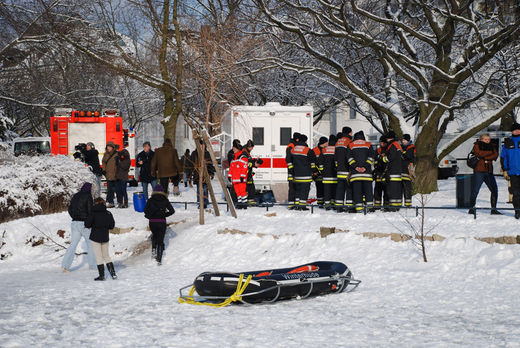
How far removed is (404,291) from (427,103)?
10.7 meters

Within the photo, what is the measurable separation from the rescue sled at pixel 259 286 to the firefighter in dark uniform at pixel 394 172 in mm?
5364

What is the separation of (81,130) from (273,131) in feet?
24.2

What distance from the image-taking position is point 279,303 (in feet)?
30.4

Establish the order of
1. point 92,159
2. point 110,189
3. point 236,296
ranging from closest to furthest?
point 236,296, point 110,189, point 92,159

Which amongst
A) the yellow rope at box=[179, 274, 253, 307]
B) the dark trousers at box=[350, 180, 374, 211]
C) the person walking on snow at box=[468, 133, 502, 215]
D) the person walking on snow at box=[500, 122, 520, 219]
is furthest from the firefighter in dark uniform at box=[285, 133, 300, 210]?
the yellow rope at box=[179, 274, 253, 307]

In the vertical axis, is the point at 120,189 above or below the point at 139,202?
above

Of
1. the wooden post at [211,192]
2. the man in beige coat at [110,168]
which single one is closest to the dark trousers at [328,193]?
the wooden post at [211,192]

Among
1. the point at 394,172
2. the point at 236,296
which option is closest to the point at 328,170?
the point at 394,172

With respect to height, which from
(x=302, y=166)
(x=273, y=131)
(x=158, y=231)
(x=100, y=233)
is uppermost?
(x=273, y=131)

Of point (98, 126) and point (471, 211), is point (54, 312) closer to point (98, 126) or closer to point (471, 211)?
point (471, 211)

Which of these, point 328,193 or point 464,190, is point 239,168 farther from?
point 464,190

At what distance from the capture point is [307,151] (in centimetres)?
1552

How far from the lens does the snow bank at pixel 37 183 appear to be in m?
15.6

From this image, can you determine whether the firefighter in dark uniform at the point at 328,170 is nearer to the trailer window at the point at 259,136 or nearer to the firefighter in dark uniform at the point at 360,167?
the firefighter in dark uniform at the point at 360,167
